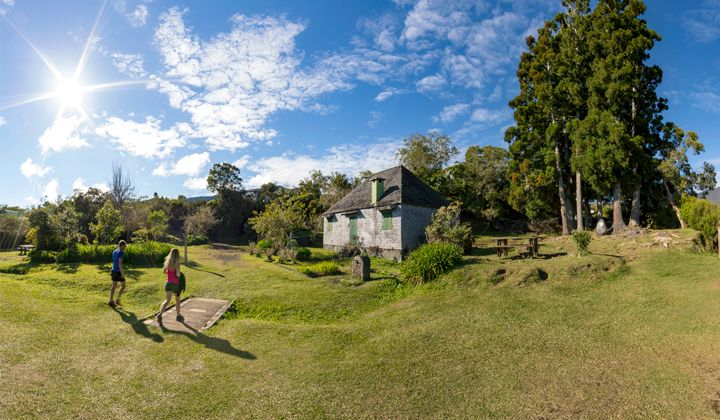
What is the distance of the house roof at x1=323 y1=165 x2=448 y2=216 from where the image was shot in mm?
21767

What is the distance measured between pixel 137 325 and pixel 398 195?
624 inches

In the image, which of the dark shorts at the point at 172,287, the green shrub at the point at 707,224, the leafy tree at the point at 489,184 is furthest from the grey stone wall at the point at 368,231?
the leafy tree at the point at 489,184

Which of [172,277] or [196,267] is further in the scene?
[196,267]

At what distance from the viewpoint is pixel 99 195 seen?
120 feet

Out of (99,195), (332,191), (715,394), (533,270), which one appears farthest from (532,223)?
(99,195)

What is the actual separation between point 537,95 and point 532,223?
43.7ft

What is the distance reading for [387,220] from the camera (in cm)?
2181

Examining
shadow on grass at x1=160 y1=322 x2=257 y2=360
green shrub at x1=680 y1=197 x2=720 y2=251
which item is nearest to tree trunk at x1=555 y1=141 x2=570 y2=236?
green shrub at x1=680 y1=197 x2=720 y2=251

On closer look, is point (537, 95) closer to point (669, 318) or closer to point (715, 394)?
point (669, 318)

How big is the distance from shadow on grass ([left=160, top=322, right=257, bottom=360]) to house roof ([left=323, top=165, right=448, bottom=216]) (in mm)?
14565

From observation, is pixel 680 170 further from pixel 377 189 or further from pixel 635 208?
pixel 377 189

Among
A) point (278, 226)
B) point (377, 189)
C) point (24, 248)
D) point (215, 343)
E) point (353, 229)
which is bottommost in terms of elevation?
point (215, 343)

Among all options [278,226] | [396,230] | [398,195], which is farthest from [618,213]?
[278,226]

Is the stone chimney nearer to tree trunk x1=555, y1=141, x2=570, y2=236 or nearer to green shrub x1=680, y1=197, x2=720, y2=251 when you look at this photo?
tree trunk x1=555, y1=141, x2=570, y2=236
